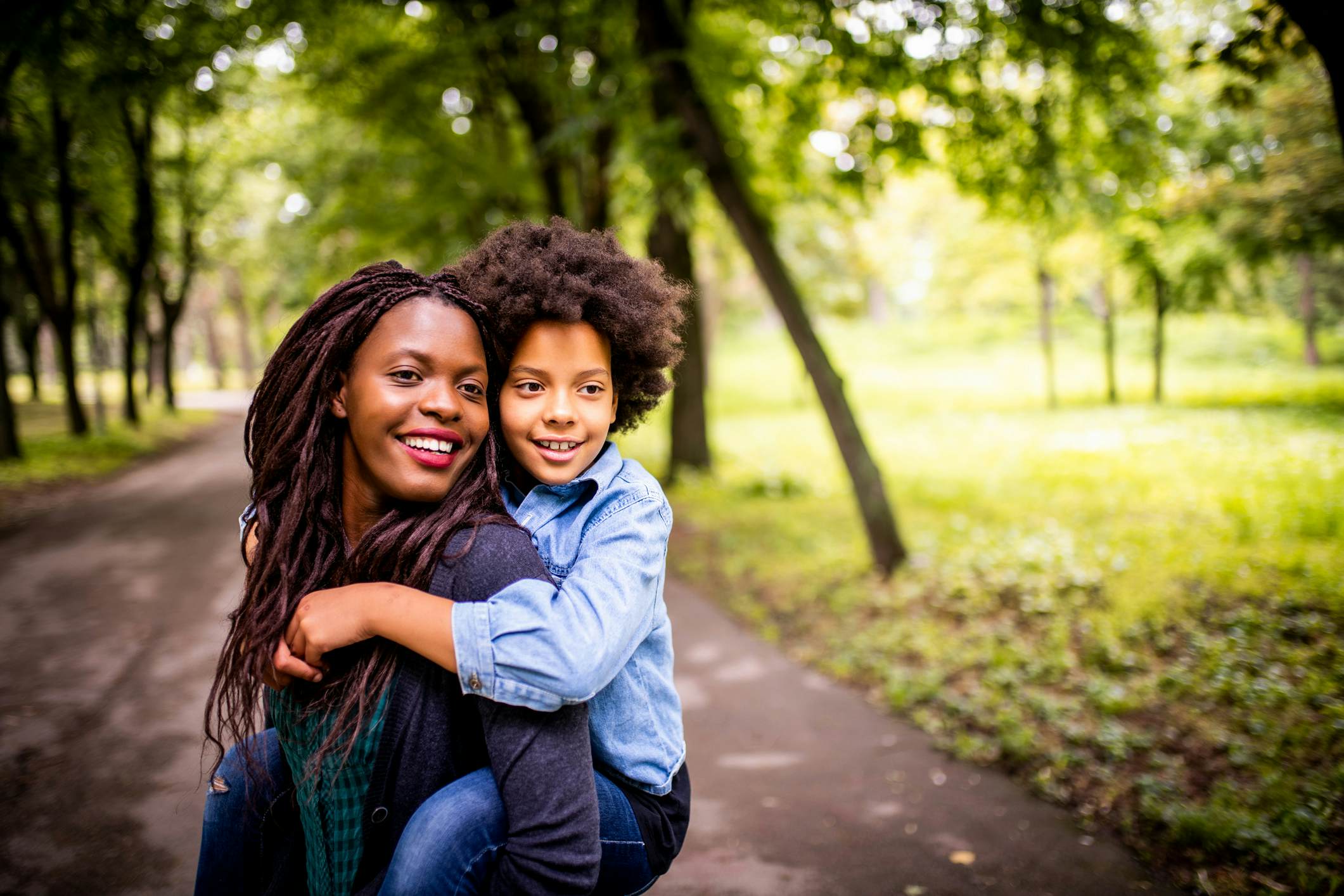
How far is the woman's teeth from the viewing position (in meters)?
1.59

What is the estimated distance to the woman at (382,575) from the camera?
4.47 feet

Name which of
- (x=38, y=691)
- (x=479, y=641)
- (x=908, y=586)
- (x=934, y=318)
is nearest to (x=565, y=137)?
(x=908, y=586)

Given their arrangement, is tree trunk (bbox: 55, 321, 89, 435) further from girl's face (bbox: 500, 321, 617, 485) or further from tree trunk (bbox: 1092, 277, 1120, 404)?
tree trunk (bbox: 1092, 277, 1120, 404)

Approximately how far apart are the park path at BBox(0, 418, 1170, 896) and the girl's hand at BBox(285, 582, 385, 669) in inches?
91.9

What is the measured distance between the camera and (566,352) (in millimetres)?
1804

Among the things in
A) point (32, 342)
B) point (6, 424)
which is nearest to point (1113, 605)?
point (6, 424)

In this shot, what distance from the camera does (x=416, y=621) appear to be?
1.37 meters

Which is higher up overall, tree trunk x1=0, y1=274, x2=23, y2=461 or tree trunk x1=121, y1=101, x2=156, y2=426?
tree trunk x1=121, y1=101, x2=156, y2=426

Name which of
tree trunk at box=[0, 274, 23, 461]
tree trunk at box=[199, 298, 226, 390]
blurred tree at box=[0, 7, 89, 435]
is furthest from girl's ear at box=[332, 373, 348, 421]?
tree trunk at box=[199, 298, 226, 390]

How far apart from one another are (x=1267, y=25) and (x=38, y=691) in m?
8.49

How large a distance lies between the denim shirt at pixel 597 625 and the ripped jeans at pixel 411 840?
14cm

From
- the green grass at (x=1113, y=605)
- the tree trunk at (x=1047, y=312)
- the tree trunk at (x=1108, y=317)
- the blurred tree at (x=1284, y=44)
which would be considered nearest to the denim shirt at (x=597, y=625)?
the green grass at (x=1113, y=605)

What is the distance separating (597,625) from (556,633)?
93 mm

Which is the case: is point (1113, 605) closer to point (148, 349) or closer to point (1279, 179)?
point (1279, 179)
